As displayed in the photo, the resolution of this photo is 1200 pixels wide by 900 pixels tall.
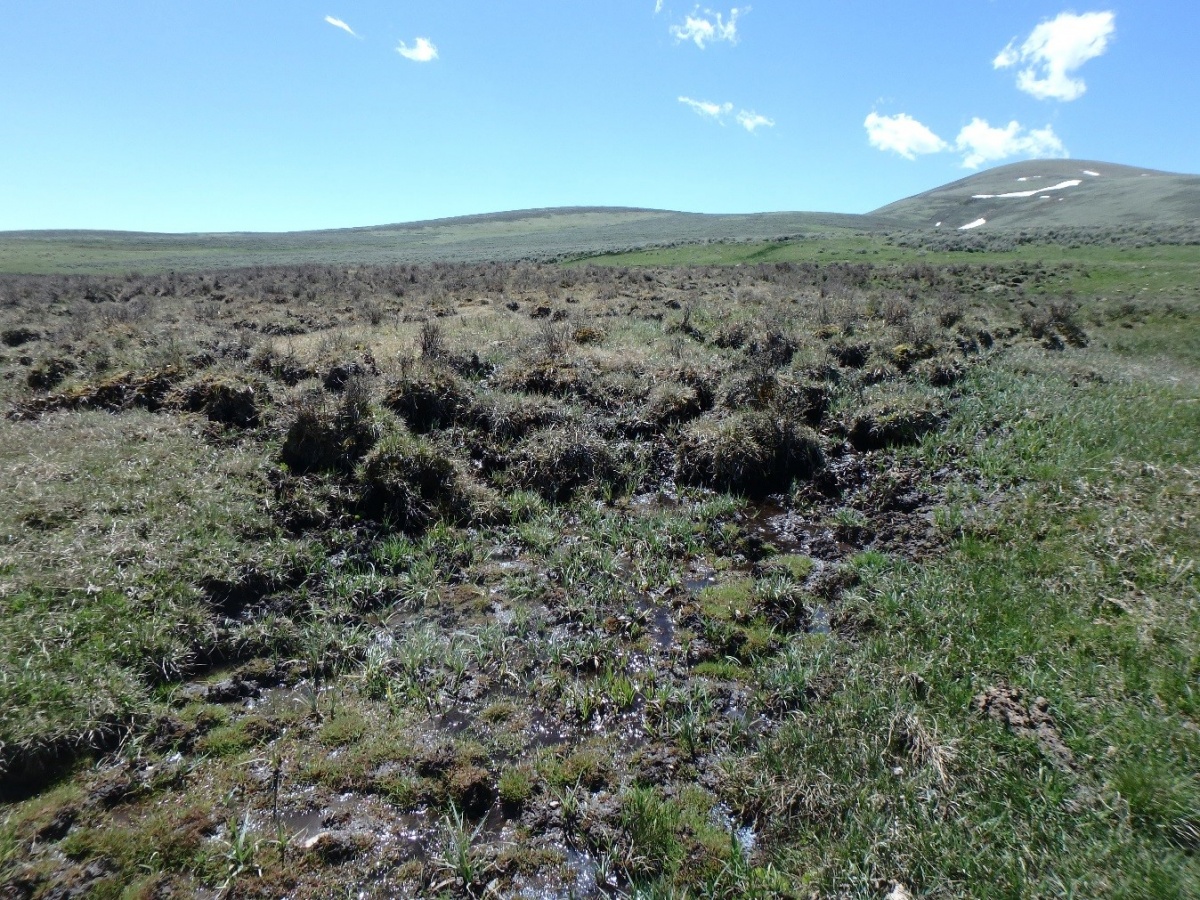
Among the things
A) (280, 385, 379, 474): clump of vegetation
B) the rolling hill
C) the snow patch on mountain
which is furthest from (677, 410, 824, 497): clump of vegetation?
the snow patch on mountain

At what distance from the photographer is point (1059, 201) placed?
79562mm

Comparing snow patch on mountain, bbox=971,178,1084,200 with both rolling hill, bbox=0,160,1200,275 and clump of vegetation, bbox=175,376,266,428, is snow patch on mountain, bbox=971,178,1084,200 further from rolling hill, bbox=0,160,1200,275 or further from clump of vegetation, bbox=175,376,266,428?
clump of vegetation, bbox=175,376,266,428

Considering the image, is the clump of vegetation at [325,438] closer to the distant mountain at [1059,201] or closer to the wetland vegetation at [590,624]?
the wetland vegetation at [590,624]

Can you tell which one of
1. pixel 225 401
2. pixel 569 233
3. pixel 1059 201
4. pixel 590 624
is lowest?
pixel 590 624

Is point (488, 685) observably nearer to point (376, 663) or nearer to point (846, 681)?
point (376, 663)

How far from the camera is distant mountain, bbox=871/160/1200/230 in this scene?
6238cm

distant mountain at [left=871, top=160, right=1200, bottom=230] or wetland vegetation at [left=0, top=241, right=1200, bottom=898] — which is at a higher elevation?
distant mountain at [left=871, top=160, right=1200, bottom=230]

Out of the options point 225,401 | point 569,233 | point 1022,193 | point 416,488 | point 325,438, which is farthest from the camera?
point 1022,193

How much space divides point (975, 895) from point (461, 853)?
355 cm

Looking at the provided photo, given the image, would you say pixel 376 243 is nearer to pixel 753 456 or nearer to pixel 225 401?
pixel 225 401

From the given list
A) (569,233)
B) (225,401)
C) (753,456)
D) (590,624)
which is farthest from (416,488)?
(569,233)

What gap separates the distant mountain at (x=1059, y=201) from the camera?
205 feet

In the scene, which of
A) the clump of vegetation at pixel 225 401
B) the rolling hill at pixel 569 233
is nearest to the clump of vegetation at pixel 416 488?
the clump of vegetation at pixel 225 401

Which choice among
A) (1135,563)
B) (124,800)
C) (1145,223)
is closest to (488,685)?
(124,800)
